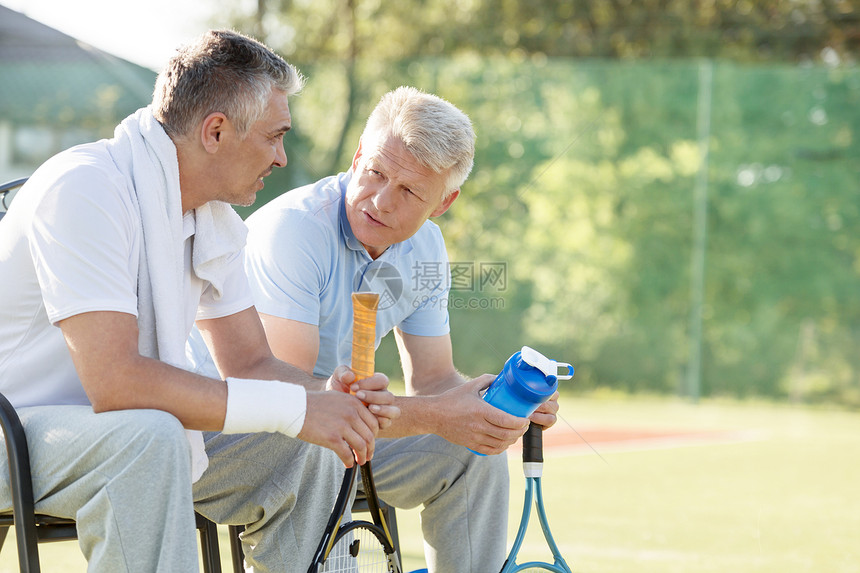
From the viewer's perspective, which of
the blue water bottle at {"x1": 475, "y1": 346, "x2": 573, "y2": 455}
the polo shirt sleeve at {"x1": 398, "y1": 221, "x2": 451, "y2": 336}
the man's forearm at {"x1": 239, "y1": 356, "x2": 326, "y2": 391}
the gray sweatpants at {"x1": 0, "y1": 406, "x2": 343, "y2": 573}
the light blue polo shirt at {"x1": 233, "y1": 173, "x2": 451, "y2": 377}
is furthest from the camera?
the polo shirt sleeve at {"x1": 398, "y1": 221, "x2": 451, "y2": 336}

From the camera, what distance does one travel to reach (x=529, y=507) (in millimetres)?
1873

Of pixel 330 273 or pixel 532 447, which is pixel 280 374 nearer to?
pixel 330 273

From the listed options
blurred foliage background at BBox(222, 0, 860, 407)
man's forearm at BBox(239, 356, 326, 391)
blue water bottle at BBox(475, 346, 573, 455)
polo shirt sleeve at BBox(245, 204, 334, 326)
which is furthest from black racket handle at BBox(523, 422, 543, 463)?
blurred foliage background at BBox(222, 0, 860, 407)

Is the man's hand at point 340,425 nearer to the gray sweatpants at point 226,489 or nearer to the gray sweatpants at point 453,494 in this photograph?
the gray sweatpants at point 226,489

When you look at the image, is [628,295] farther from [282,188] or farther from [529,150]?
[282,188]

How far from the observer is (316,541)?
1.77 m

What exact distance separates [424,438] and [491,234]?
5.79 meters

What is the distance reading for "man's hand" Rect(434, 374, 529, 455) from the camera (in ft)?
5.99

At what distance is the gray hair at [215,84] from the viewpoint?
5.41 feet

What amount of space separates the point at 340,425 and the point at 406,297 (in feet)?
2.49

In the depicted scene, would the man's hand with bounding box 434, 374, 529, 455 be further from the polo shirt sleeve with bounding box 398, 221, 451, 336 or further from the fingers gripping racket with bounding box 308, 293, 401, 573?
the polo shirt sleeve with bounding box 398, 221, 451, 336

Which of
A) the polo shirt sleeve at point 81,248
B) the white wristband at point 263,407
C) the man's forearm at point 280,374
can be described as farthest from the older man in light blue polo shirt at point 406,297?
the polo shirt sleeve at point 81,248

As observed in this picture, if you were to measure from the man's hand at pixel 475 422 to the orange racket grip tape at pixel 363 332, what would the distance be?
0.23m

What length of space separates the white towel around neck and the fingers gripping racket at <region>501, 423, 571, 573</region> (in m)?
0.61
